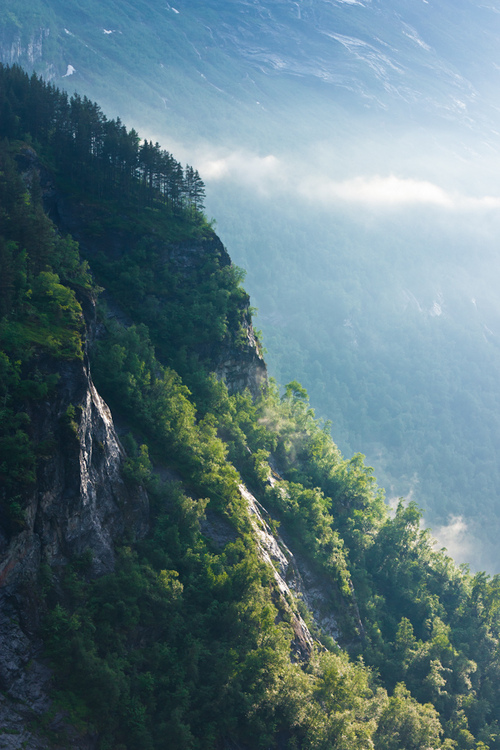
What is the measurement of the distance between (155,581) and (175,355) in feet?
137

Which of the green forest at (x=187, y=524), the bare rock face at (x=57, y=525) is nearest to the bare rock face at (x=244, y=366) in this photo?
the green forest at (x=187, y=524)

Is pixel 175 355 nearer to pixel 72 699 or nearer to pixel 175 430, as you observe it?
pixel 175 430

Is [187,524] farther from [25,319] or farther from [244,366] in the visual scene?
[244,366]

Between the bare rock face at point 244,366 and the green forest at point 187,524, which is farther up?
the bare rock face at point 244,366

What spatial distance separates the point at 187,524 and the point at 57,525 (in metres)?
18.5

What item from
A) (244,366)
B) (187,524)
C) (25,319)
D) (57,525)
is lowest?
(57,525)

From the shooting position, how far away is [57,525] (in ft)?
159

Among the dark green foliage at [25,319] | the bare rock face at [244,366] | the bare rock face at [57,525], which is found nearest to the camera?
the bare rock face at [57,525]

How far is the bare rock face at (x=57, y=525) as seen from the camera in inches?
1633

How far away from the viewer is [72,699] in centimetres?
4369

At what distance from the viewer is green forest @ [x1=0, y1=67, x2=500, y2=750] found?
158 ft

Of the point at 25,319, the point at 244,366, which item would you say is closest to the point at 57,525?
the point at 25,319

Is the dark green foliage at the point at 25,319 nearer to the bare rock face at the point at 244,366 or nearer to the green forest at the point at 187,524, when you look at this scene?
the green forest at the point at 187,524

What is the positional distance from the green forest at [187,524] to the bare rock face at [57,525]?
830 millimetres
